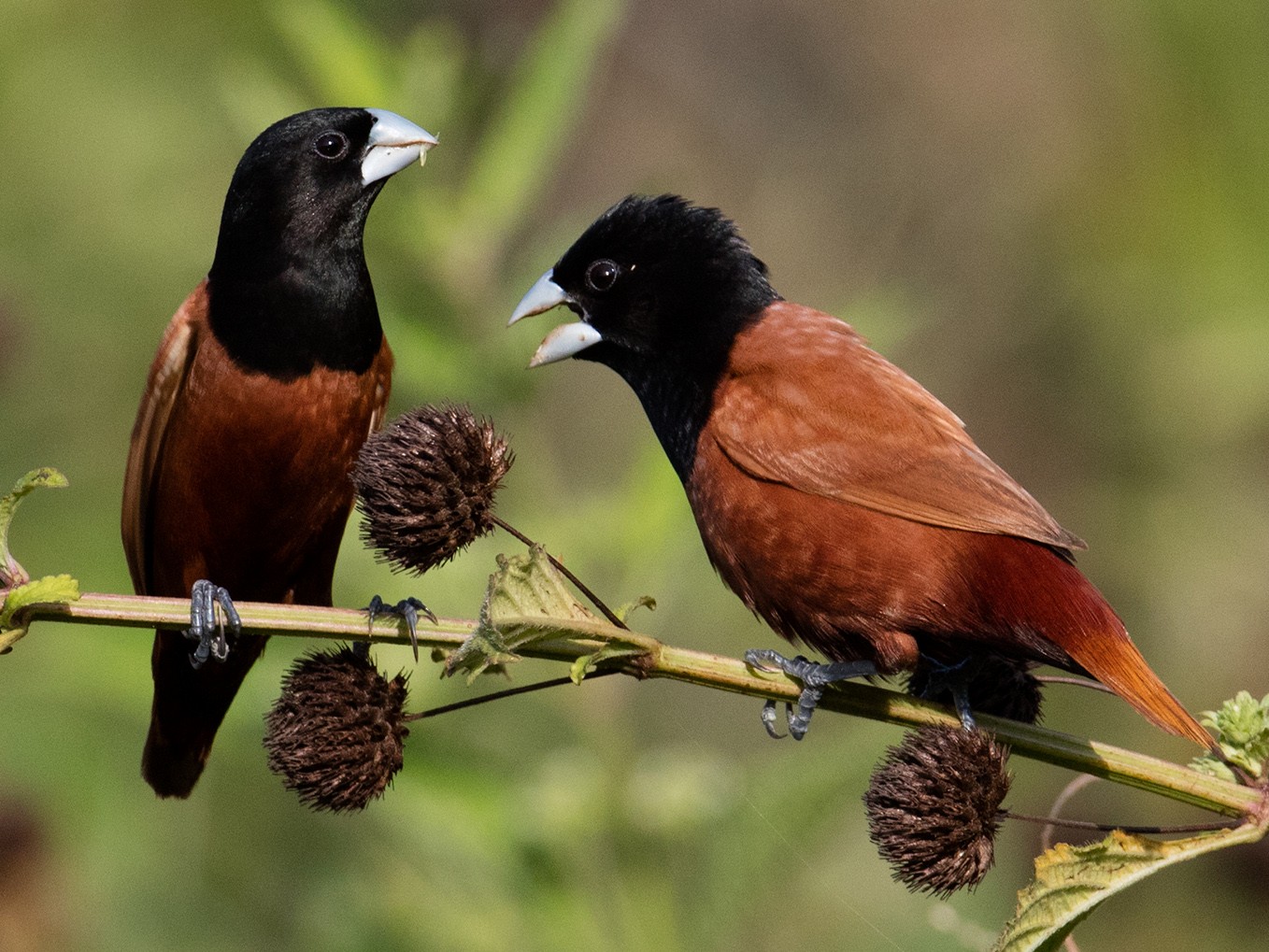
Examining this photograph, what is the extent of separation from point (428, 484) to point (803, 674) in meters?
0.85

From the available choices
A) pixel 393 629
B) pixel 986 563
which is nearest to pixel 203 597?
pixel 393 629

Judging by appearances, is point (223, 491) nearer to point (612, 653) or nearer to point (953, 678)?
point (612, 653)

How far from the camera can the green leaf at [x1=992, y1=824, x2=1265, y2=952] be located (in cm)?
269

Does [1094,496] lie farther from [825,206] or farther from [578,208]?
[578,208]

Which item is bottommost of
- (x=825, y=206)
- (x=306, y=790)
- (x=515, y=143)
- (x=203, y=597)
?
(x=306, y=790)

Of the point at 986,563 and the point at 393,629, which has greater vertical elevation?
the point at 986,563

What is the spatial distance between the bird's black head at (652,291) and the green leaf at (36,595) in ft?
5.62

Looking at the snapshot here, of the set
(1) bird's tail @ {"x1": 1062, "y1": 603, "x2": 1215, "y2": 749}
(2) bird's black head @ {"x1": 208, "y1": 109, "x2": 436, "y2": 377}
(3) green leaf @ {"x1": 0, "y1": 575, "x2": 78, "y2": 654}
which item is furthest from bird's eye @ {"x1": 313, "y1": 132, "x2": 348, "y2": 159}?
(1) bird's tail @ {"x1": 1062, "y1": 603, "x2": 1215, "y2": 749}

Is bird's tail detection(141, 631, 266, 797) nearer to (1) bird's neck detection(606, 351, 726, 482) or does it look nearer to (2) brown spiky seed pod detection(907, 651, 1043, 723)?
(1) bird's neck detection(606, 351, 726, 482)

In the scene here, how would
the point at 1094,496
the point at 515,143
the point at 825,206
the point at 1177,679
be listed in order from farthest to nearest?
1. the point at 825,206
2. the point at 1094,496
3. the point at 1177,679
4. the point at 515,143

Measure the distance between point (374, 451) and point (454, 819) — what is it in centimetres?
134

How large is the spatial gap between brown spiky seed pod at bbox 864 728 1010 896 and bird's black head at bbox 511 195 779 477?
59.0 inches

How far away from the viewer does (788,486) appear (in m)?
3.71

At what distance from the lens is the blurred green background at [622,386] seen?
4.27m
